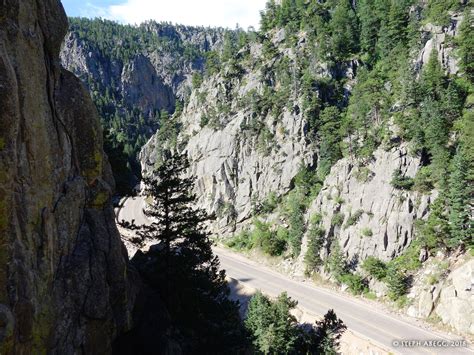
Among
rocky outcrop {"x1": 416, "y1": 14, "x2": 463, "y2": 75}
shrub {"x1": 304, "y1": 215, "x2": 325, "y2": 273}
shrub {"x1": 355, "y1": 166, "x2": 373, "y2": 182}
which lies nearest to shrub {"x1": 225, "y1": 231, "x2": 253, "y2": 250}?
shrub {"x1": 304, "y1": 215, "x2": 325, "y2": 273}

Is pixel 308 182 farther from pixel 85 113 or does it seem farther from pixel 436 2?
pixel 85 113

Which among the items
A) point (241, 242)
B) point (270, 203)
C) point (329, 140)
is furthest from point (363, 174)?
point (241, 242)

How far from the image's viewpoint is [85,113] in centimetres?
1229

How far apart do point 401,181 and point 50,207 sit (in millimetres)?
36988

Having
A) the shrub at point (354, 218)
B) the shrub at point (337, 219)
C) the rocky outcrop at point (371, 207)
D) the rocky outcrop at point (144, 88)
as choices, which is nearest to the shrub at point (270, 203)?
the rocky outcrop at point (371, 207)

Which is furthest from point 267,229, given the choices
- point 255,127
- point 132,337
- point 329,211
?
point 132,337

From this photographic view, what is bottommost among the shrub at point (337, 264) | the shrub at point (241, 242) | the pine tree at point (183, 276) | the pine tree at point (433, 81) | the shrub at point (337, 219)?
the shrub at point (241, 242)

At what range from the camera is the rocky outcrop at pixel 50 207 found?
831cm

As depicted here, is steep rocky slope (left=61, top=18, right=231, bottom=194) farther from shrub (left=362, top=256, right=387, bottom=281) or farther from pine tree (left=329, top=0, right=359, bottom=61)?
shrub (left=362, top=256, right=387, bottom=281)

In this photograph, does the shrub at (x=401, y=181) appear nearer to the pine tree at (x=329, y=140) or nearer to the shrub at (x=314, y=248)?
the shrub at (x=314, y=248)

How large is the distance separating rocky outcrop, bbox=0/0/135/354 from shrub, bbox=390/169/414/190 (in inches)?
1325

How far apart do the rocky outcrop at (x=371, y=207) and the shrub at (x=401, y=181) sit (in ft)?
1.77

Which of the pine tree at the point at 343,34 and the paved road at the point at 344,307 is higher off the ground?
the pine tree at the point at 343,34

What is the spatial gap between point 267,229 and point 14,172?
142 feet
